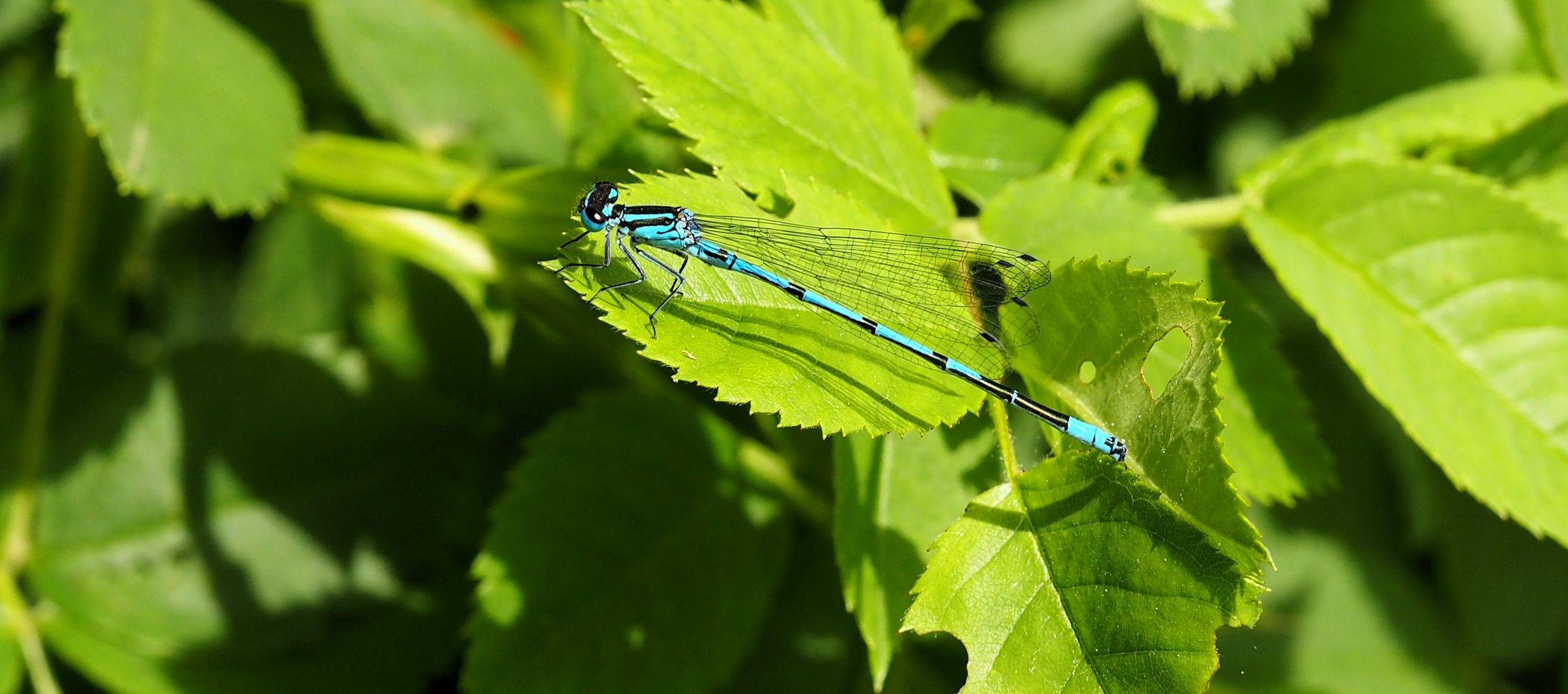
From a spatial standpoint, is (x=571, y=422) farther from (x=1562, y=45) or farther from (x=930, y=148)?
(x=1562, y=45)

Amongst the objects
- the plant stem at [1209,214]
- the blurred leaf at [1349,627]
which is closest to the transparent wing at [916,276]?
the plant stem at [1209,214]

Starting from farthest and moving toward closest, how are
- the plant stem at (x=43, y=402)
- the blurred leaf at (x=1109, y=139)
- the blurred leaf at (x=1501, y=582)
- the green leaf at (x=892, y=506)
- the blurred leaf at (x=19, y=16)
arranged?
the blurred leaf at (x=1501, y=582), the blurred leaf at (x=19, y=16), the plant stem at (x=43, y=402), the blurred leaf at (x=1109, y=139), the green leaf at (x=892, y=506)

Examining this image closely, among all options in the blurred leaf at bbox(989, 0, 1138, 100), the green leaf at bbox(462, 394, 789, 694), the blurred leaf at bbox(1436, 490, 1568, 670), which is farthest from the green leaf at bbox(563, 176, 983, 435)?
the blurred leaf at bbox(1436, 490, 1568, 670)

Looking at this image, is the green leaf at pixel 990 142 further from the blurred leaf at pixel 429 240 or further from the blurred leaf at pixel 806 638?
the blurred leaf at pixel 429 240

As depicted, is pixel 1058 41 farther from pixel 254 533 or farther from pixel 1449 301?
pixel 254 533

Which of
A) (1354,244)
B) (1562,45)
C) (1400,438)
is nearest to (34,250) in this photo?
(1354,244)

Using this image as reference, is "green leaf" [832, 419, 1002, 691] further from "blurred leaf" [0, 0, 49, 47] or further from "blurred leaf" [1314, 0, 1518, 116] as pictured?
"blurred leaf" [0, 0, 49, 47]

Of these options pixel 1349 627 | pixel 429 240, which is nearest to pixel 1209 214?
pixel 429 240
